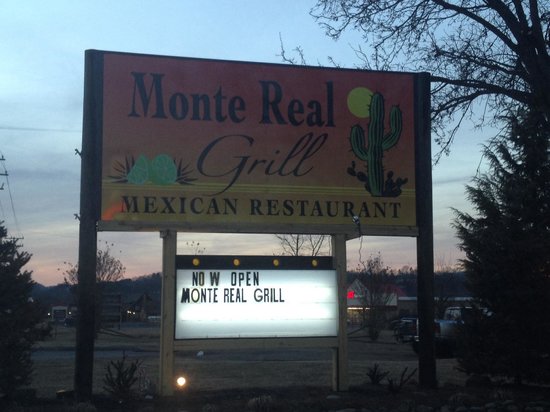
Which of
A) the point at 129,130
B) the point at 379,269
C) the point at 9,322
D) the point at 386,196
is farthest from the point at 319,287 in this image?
the point at 379,269

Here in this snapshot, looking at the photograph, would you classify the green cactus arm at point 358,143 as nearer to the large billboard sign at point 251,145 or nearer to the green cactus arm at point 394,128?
the large billboard sign at point 251,145

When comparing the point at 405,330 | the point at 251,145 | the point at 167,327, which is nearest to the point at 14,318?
the point at 167,327

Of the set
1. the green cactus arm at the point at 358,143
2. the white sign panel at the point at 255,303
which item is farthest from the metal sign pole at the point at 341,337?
the green cactus arm at the point at 358,143

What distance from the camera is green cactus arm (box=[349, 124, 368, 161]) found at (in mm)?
13227

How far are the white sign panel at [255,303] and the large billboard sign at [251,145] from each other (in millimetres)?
774

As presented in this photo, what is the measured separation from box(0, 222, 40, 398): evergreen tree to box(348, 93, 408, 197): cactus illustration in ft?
18.3

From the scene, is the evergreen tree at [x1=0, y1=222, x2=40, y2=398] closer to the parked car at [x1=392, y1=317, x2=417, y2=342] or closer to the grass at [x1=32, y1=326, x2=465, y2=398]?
the grass at [x1=32, y1=326, x2=465, y2=398]

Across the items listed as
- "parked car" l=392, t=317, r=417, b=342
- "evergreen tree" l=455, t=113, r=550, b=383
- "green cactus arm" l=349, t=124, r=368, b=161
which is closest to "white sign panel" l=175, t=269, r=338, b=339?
"green cactus arm" l=349, t=124, r=368, b=161

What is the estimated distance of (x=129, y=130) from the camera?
1227cm

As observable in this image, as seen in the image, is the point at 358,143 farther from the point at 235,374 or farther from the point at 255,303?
the point at 235,374

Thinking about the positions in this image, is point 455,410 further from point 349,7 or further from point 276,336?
point 349,7

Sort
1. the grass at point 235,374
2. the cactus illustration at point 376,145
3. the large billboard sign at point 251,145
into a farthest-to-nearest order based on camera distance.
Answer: the grass at point 235,374 < the cactus illustration at point 376,145 < the large billboard sign at point 251,145

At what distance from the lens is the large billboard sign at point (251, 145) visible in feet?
40.1

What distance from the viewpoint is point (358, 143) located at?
13250 millimetres
